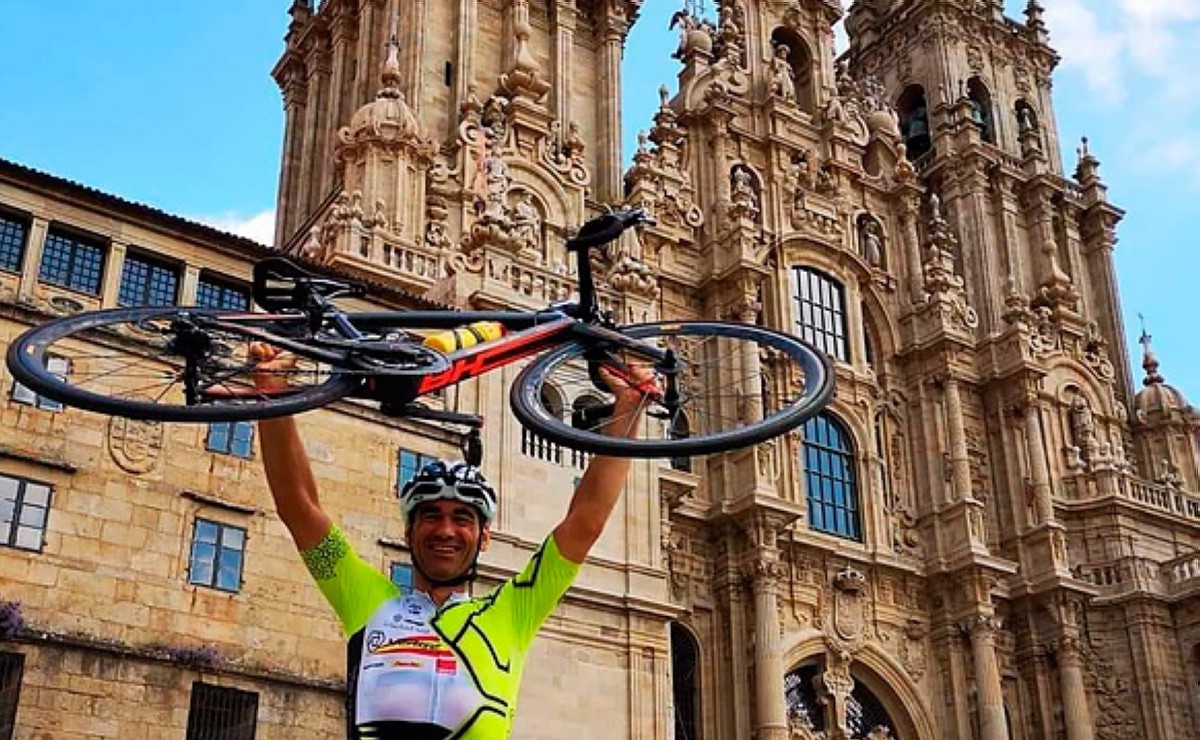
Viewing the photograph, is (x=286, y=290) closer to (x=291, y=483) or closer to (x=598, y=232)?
(x=598, y=232)

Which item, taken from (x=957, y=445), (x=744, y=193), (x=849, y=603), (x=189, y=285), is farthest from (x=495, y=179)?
(x=957, y=445)

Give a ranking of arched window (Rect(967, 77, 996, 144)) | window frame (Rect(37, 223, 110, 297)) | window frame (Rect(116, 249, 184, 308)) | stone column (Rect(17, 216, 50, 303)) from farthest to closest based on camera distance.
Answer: arched window (Rect(967, 77, 996, 144)) < window frame (Rect(116, 249, 184, 308)) < window frame (Rect(37, 223, 110, 297)) < stone column (Rect(17, 216, 50, 303))

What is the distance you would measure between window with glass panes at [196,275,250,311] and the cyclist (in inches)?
629

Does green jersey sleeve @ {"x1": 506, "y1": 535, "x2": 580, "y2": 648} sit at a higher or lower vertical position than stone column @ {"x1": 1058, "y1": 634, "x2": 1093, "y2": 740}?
lower

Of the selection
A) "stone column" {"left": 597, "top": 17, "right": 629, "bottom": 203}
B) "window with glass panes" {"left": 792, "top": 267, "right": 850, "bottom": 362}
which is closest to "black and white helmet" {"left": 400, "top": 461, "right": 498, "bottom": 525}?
"stone column" {"left": 597, "top": 17, "right": 629, "bottom": 203}

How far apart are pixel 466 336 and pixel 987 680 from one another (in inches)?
1191

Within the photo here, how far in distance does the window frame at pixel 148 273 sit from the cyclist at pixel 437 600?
15.7m

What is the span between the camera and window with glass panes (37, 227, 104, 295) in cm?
1997

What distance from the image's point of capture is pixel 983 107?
5122cm

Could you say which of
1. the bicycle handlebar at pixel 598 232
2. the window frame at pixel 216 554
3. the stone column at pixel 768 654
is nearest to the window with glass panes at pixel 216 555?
the window frame at pixel 216 554

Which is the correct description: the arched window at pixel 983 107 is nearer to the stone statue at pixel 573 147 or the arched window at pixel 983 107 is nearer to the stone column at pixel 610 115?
the stone column at pixel 610 115

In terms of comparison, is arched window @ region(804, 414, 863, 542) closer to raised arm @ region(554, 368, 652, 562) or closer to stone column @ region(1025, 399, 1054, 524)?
stone column @ region(1025, 399, 1054, 524)

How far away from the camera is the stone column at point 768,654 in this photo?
30594 mm

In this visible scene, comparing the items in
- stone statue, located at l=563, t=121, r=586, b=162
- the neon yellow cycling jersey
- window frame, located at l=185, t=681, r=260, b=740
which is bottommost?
the neon yellow cycling jersey
